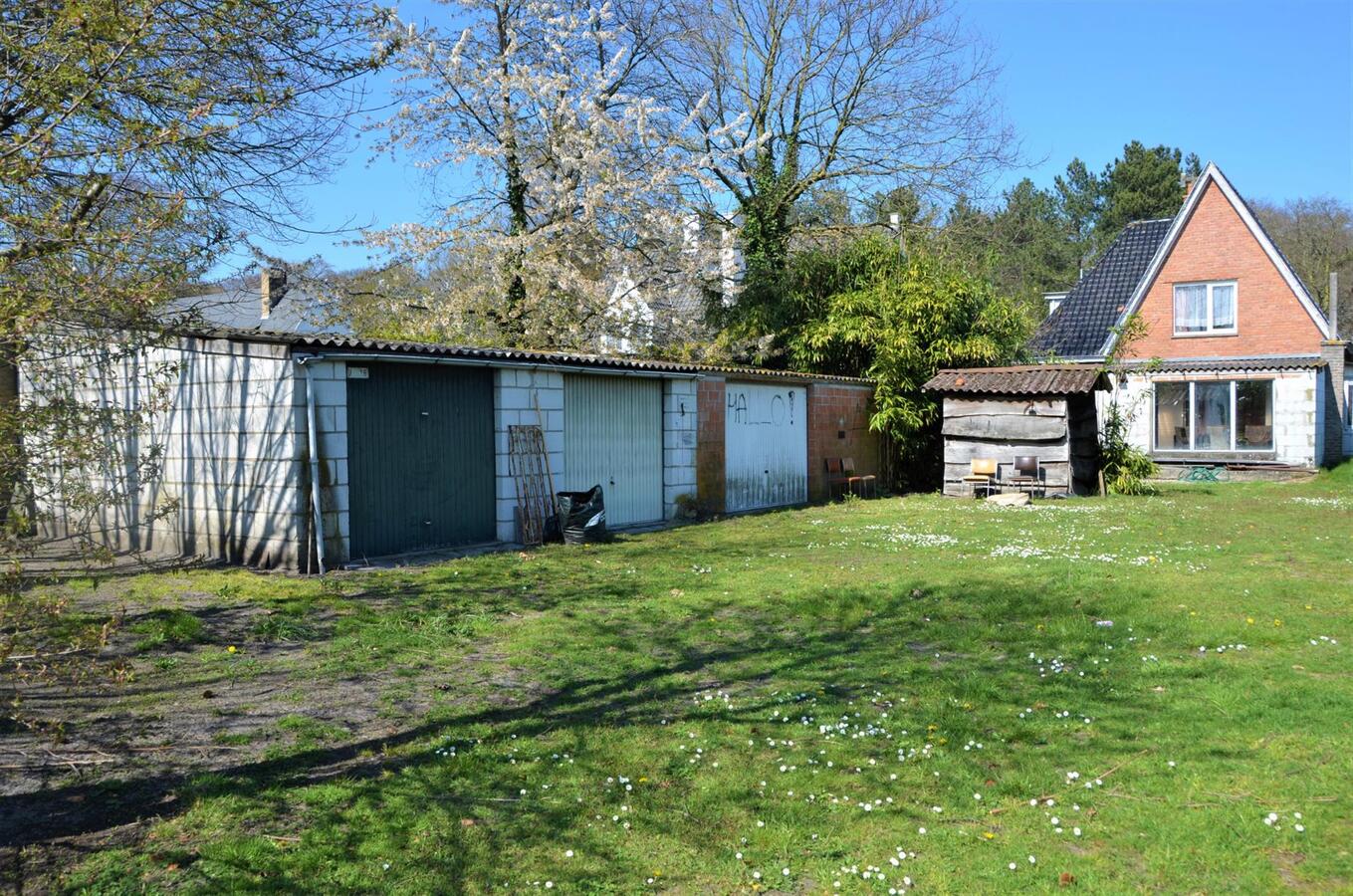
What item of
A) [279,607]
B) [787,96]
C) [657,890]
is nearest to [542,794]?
[657,890]

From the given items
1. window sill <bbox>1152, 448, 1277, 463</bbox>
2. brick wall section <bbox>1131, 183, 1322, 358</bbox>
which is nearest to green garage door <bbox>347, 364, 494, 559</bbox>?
brick wall section <bbox>1131, 183, 1322, 358</bbox>

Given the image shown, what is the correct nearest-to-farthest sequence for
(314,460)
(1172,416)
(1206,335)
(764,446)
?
(314,460)
(764,446)
(1206,335)
(1172,416)

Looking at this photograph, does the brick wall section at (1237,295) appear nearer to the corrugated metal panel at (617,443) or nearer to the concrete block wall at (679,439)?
the concrete block wall at (679,439)

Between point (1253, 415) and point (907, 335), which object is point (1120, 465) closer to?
point (907, 335)

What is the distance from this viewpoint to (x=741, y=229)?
24906mm

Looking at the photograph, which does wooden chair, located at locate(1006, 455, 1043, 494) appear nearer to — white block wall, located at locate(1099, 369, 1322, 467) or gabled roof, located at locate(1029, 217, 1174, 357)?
white block wall, located at locate(1099, 369, 1322, 467)

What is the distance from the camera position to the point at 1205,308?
89.0 feet

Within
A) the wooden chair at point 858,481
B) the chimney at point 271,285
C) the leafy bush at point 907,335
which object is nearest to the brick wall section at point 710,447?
the wooden chair at point 858,481

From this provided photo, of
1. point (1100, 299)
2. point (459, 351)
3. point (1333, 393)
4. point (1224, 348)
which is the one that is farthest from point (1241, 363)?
point (459, 351)

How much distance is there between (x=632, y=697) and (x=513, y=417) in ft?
26.3

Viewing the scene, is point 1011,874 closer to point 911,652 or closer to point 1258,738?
point 1258,738

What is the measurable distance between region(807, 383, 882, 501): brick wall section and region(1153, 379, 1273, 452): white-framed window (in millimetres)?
10075

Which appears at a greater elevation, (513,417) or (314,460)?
(513,417)

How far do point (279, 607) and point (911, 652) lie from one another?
5.80 m
